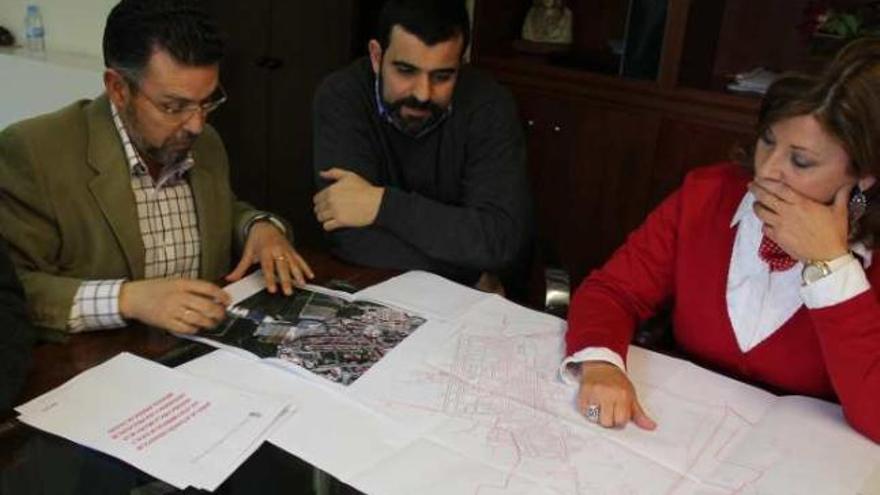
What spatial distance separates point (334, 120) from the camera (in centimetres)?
181

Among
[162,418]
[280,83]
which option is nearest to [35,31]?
Answer: [280,83]

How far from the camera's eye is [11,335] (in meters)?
1.02

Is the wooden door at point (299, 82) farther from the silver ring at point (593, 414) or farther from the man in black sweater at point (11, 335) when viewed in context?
the silver ring at point (593, 414)

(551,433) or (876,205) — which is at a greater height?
(876,205)

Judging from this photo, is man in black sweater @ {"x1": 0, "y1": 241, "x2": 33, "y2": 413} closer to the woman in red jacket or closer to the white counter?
the woman in red jacket

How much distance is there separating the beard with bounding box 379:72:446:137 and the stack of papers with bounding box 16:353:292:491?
0.90 meters

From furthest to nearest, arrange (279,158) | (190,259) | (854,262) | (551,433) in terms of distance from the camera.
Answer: (279,158), (190,259), (854,262), (551,433)

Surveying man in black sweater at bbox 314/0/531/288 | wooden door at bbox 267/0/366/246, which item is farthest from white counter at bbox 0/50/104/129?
man in black sweater at bbox 314/0/531/288

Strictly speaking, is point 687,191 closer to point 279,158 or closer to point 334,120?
→ point 334,120

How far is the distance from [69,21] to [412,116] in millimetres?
2297

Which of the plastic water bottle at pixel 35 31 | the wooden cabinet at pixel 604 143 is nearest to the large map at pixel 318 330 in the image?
the wooden cabinet at pixel 604 143

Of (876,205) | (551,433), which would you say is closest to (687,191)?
(876,205)

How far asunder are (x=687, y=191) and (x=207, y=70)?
88 cm

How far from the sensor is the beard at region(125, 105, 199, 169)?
138 centimetres
